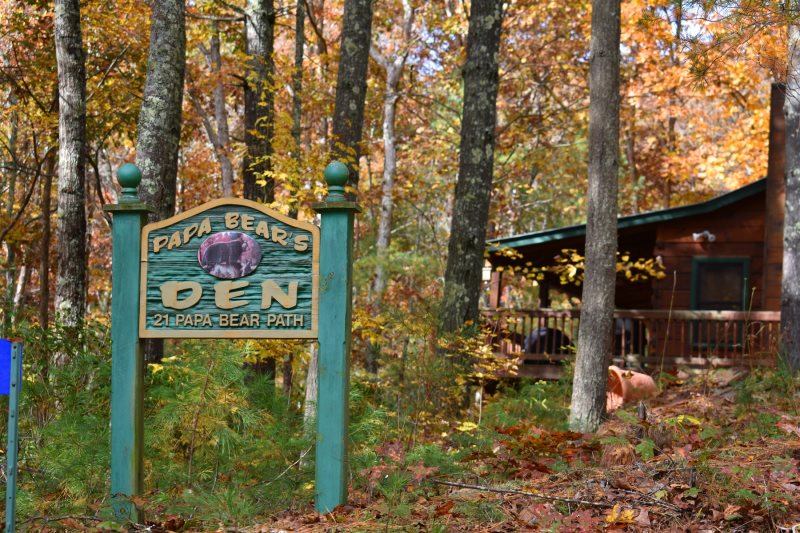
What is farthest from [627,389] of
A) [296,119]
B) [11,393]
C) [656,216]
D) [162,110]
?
[11,393]

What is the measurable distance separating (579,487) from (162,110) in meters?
5.73

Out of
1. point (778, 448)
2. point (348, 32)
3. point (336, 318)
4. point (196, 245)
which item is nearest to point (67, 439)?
point (196, 245)

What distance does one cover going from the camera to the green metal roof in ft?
59.1

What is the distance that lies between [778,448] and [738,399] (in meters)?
3.69

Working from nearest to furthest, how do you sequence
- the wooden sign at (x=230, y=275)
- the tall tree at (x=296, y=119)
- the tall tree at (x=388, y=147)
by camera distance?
1. the wooden sign at (x=230, y=275)
2. the tall tree at (x=296, y=119)
3. the tall tree at (x=388, y=147)

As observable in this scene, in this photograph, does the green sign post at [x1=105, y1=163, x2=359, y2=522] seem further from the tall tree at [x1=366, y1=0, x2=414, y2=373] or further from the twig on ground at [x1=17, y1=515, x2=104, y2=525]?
the tall tree at [x1=366, y1=0, x2=414, y2=373]

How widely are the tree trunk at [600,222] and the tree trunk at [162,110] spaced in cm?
479

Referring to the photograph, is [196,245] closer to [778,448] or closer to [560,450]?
[560,450]

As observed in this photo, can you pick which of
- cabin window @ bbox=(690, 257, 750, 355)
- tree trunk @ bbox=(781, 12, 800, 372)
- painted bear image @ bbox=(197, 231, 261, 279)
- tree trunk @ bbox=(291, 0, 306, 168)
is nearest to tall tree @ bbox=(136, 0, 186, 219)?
tree trunk @ bbox=(291, 0, 306, 168)

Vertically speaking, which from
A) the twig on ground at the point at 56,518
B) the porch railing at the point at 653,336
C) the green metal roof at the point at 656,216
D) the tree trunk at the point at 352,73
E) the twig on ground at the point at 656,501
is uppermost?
the tree trunk at the point at 352,73

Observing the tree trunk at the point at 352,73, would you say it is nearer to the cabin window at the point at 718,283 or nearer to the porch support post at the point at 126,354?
the porch support post at the point at 126,354

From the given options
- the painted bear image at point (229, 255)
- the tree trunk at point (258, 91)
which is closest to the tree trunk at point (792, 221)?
the tree trunk at point (258, 91)

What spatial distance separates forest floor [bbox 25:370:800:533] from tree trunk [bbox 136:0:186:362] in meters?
4.01

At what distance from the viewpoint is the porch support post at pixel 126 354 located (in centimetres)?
566
